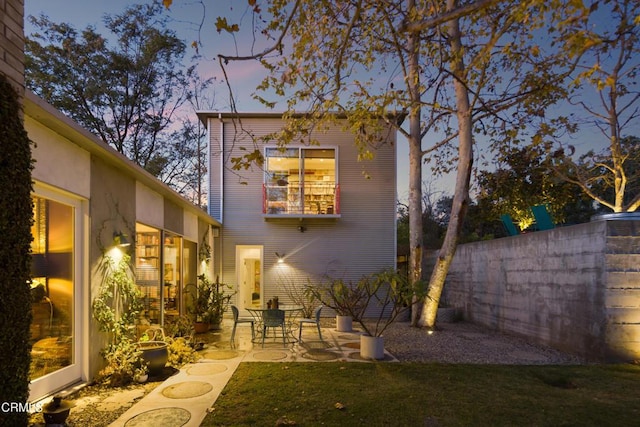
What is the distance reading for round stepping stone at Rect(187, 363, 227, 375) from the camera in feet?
18.5

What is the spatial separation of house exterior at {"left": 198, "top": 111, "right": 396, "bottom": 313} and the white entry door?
65 millimetres

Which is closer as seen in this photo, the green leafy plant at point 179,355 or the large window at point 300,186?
the green leafy plant at point 179,355

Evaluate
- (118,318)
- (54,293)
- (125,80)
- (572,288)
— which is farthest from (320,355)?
(125,80)

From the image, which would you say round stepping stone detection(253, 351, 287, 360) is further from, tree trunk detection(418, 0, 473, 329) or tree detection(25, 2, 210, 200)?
tree detection(25, 2, 210, 200)

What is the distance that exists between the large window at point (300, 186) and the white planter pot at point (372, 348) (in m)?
5.79

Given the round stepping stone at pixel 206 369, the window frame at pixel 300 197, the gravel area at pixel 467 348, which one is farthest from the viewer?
the window frame at pixel 300 197

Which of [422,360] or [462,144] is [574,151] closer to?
[462,144]

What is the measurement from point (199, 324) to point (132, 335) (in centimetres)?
360

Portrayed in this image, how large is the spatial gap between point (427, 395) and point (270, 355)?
298 centimetres

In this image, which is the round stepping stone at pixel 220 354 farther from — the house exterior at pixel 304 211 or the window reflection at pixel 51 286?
the house exterior at pixel 304 211

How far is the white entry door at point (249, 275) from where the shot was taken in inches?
485

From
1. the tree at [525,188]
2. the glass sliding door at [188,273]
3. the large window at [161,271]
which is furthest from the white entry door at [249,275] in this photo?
the tree at [525,188]

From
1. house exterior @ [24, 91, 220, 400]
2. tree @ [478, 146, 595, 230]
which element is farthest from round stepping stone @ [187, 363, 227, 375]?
tree @ [478, 146, 595, 230]

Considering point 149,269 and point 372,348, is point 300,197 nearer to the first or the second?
point 149,269
